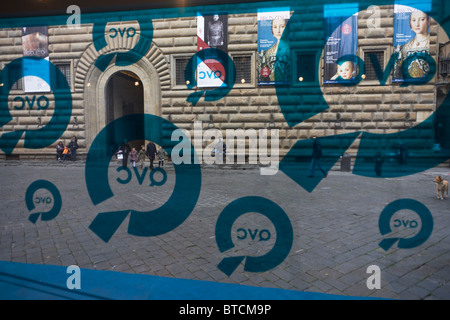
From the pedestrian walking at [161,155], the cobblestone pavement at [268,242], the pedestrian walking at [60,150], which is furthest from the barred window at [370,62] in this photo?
the pedestrian walking at [60,150]

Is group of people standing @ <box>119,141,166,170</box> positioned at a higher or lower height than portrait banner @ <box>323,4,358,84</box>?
lower

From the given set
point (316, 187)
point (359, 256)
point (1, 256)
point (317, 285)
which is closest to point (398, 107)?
point (316, 187)

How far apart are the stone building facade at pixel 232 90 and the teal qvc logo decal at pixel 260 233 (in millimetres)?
8600

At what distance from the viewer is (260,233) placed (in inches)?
224

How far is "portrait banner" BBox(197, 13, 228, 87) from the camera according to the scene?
16.0m

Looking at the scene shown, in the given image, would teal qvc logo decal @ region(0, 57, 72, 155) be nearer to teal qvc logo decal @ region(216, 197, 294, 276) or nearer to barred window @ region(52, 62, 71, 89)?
barred window @ region(52, 62, 71, 89)

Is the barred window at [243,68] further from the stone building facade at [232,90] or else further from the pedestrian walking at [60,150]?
the pedestrian walking at [60,150]

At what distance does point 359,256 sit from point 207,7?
49.2 feet

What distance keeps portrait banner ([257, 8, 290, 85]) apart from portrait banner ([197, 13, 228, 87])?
1.85 m

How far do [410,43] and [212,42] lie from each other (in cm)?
975

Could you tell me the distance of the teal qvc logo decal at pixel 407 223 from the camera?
5.15 m

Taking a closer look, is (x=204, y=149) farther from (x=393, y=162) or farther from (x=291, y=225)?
(x=291, y=225)

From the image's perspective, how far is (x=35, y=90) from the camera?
17938mm

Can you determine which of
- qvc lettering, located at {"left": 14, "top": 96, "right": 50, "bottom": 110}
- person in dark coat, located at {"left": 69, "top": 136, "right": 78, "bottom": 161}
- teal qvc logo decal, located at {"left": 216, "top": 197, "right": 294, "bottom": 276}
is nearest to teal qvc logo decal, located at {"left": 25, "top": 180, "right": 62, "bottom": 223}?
teal qvc logo decal, located at {"left": 216, "top": 197, "right": 294, "bottom": 276}
